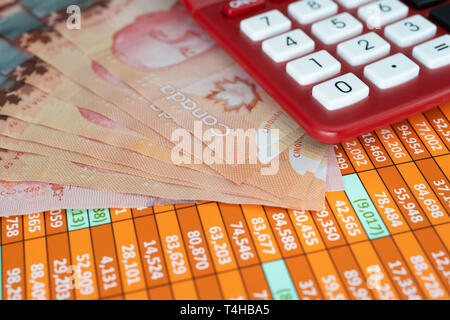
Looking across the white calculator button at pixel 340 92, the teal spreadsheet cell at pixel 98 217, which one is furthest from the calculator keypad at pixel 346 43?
the teal spreadsheet cell at pixel 98 217

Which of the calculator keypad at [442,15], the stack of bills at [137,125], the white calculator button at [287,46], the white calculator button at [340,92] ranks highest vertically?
the calculator keypad at [442,15]

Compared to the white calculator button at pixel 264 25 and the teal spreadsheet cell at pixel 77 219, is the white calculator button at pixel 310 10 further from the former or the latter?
the teal spreadsheet cell at pixel 77 219

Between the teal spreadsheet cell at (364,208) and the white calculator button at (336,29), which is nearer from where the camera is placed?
the teal spreadsheet cell at (364,208)

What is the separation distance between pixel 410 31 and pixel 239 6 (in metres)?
0.18

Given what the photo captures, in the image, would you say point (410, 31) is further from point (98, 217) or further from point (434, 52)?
point (98, 217)

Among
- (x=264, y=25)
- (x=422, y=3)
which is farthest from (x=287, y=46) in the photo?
(x=422, y=3)

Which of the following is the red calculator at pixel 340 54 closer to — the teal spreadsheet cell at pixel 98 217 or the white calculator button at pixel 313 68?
the white calculator button at pixel 313 68

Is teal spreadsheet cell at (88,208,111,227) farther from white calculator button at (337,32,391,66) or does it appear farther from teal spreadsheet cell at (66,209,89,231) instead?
white calculator button at (337,32,391,66)

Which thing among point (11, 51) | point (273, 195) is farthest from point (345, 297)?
point (11, 51)

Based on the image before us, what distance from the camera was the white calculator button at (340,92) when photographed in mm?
449

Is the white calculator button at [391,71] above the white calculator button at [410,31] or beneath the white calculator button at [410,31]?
beneath

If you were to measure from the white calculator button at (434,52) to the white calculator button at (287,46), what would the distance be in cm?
10

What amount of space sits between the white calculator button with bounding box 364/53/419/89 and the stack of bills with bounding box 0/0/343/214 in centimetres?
8

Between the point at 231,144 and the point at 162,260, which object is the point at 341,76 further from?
the point at 162,260
